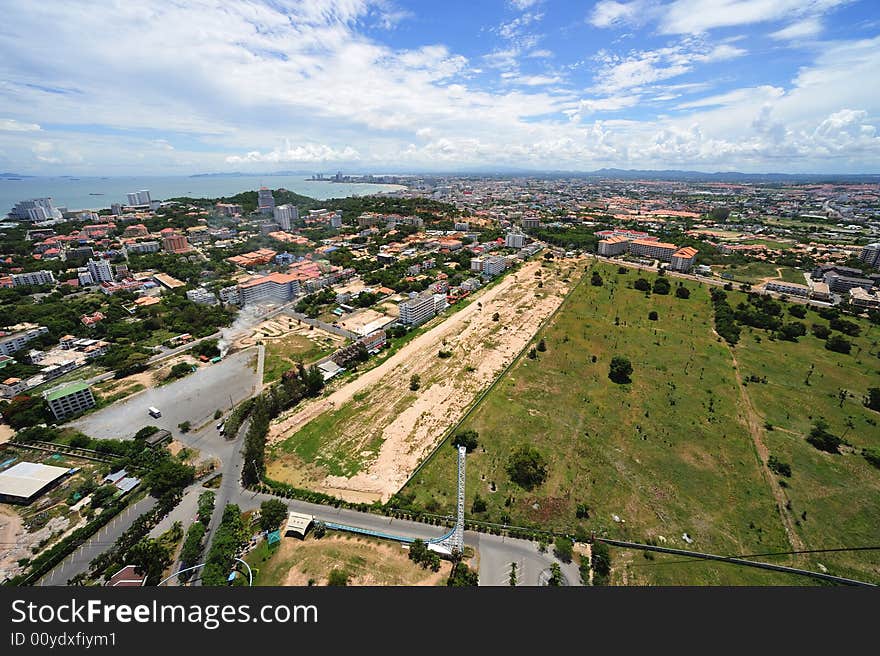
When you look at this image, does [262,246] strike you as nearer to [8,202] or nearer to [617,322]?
[617,322]

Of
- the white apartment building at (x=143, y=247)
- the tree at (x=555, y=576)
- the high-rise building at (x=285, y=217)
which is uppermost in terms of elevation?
the high-rise building at (x=285, y=217)

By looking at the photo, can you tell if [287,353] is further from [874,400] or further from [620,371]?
[874,400]

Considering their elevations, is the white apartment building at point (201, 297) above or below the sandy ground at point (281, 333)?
above

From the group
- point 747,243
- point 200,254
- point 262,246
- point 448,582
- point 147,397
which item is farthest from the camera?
point 747,243

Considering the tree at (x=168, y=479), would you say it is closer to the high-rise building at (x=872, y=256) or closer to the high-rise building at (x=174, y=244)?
the high-rise building at (x=174, y=244)

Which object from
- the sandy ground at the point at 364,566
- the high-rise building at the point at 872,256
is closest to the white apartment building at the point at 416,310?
the sandy ground at the point at 364,566

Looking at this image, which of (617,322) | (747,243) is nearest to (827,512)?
(617,322)

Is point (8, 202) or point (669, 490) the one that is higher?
point (8, 202)
